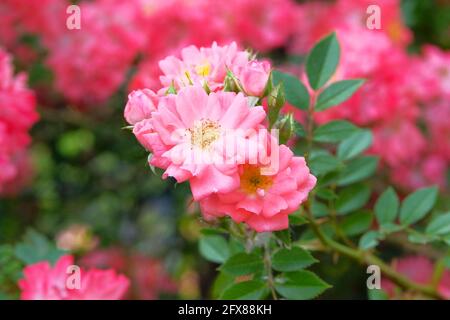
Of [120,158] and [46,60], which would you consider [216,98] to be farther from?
[120,158]

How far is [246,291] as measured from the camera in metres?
1.00

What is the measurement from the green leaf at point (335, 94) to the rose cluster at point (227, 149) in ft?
0.93

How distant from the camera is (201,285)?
214 cm

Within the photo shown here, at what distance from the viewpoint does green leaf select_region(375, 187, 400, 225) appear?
3.92ft

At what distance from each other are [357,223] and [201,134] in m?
0.49

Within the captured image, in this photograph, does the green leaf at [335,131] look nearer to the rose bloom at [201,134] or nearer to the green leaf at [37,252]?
the rose bloom at [201,134]

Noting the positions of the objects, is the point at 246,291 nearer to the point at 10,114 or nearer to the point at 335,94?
the point at 335,94

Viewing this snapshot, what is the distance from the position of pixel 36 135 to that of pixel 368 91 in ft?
3.36

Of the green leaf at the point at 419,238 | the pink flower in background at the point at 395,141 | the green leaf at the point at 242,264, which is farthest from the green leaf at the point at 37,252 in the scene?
the pink flower in background at the point at 395,141

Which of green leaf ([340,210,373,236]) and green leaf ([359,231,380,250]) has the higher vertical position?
green leaf ([340,210,373,236])

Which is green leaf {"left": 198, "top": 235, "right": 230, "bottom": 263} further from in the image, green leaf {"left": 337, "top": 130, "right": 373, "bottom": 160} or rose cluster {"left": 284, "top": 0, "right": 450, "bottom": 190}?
rose cluster {"left": 284, "top": 0, "right": 450, "bottom": 190}

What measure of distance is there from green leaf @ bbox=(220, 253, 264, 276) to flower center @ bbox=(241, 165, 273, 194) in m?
0.18

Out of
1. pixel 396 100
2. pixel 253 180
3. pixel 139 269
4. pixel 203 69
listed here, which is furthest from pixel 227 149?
pixel 139 269

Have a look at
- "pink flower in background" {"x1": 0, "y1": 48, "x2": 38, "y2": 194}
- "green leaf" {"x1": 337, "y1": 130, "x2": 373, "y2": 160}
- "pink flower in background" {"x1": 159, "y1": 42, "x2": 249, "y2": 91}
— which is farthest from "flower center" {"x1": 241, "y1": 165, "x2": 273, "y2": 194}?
"pink flower in background" {"x1": 0, "y1": 48, "x2": 38, "y2": 194}
